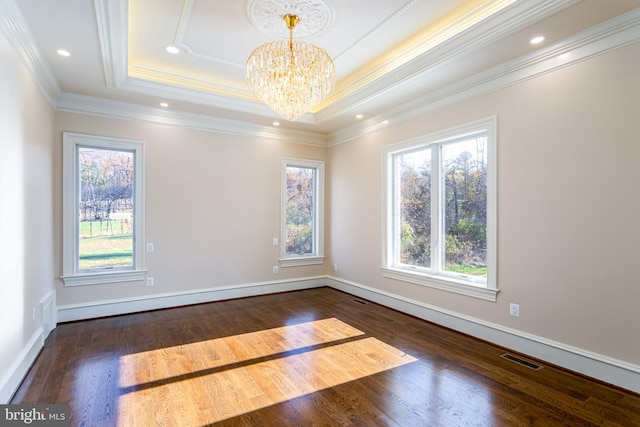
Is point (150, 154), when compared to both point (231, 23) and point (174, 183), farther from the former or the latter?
point (231, 23)

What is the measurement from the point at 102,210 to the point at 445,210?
4565mm

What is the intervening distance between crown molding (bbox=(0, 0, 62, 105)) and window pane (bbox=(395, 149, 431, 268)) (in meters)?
4.23

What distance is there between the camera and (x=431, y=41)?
11.1 feet

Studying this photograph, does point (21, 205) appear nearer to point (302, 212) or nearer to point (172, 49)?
point (172, 49)

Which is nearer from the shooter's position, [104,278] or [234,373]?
[234,373]

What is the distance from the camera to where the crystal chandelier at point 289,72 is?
3.04 meters

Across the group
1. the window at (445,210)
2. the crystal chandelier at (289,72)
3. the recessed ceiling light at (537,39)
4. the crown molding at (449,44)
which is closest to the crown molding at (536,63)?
the recessed ceiling light at (537,39)

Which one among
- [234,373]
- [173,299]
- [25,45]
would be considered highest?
[25,45]

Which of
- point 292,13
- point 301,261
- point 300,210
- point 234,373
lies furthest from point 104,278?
point 292,13

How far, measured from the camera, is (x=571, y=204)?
2.85 m

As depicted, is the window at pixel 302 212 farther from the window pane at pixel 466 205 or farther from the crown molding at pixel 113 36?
the crown molding at pixel 113 36

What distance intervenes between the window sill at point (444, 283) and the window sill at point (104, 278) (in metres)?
3.55

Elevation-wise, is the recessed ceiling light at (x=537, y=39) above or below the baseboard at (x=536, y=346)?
above

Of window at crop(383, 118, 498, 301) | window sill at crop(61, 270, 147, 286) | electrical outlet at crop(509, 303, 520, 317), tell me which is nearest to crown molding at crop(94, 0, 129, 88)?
window sill at crop(61, 270, 147, 286)
